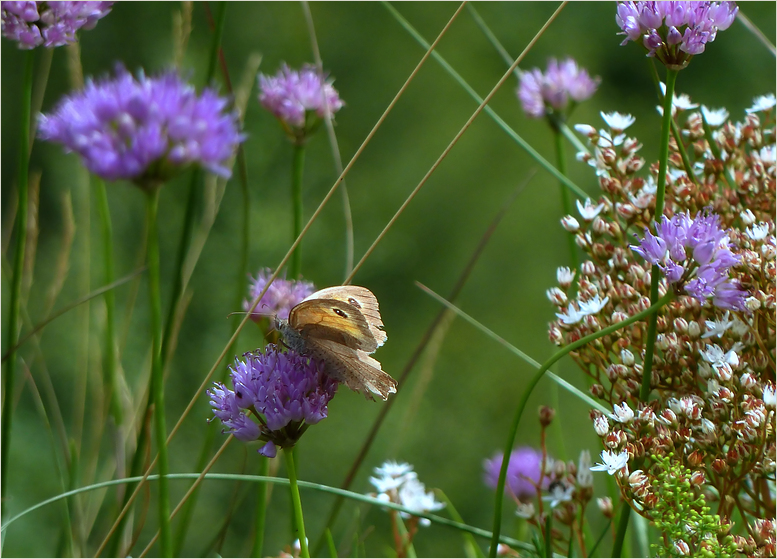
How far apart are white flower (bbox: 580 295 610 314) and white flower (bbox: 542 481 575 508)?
14 centimetres

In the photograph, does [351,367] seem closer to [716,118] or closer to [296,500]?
[296,500]

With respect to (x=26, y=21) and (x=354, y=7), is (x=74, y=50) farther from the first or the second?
(x=354, y=7)

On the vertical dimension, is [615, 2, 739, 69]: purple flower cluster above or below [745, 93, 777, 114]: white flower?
below

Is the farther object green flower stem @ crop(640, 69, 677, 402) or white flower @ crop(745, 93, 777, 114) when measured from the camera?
white flower @ crop(745, 93, 777, 114)

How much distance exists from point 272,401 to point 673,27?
1.07ft

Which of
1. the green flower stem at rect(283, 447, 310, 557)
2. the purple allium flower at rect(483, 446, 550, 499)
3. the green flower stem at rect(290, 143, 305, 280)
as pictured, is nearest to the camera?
the green flower stem at rect(283, 447, 310, 557)

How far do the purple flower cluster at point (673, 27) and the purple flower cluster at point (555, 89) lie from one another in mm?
307

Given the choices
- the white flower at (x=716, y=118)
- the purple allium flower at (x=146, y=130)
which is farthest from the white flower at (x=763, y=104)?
the purple allium flower at (x=146, y=130)

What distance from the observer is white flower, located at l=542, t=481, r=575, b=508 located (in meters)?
0.52

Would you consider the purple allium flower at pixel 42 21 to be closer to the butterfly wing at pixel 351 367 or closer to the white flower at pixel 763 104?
the butterfly wing at pixel 351 367

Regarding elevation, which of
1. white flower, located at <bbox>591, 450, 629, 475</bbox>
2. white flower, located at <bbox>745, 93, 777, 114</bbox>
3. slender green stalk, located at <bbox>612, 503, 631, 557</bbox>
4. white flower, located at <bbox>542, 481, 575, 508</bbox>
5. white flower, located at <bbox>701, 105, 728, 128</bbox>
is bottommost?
slender green stalk, located at <bbox>612, 503, 631, 557</bbox>

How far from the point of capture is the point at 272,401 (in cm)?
38

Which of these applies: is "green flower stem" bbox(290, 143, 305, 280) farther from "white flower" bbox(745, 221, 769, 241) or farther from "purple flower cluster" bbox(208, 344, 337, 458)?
"white flower" bbox(745, 221, 769, 241)

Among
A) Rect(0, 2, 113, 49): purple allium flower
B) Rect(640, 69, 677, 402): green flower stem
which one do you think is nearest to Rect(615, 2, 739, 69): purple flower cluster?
Rect(640, 69, 677, 402): green flower stem
